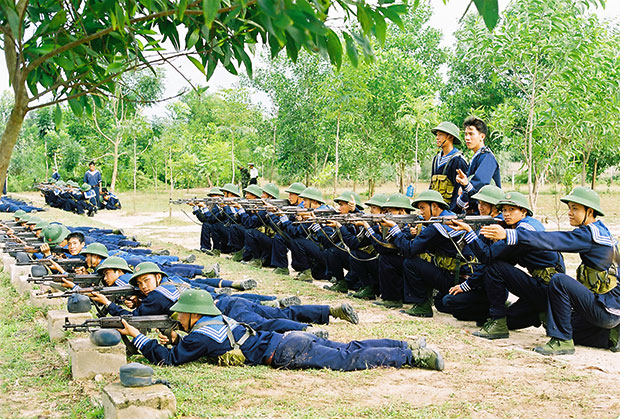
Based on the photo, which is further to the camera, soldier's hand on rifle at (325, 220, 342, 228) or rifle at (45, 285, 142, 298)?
soldier's hand on rifle at (325, 220, 342, 228)

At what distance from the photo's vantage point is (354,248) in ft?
29.2

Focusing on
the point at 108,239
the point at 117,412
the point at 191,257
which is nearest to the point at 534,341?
the point at 117,412

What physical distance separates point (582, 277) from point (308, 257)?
5237mm

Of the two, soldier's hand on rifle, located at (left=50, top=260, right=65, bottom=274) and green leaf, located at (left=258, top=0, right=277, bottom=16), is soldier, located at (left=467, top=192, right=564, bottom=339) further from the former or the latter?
soldier's hand on rifle, located at (left=50, top=260, right=65, bottom=274)

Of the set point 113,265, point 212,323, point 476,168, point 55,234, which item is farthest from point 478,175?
point 55,234

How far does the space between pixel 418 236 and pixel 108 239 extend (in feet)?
23.2

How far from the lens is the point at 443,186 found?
7.86m

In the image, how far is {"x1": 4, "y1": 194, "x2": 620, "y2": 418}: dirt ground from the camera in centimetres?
421

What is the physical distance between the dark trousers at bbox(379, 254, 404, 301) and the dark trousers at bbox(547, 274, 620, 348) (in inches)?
95.9

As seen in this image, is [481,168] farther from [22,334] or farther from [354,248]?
[22,334]

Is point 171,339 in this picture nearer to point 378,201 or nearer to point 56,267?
point 56,267

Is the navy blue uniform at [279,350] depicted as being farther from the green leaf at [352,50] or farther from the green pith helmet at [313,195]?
the green pith helmet at [313,195]

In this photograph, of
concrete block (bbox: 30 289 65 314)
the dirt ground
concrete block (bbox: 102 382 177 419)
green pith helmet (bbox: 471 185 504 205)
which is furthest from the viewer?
concrete block (bbox: 30 289 65 314)

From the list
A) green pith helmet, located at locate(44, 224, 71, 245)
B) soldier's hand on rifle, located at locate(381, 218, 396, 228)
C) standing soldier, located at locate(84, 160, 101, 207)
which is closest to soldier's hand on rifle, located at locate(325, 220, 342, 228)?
soldier's hand on rifle, located at locate(381, 218, 396, 228)
